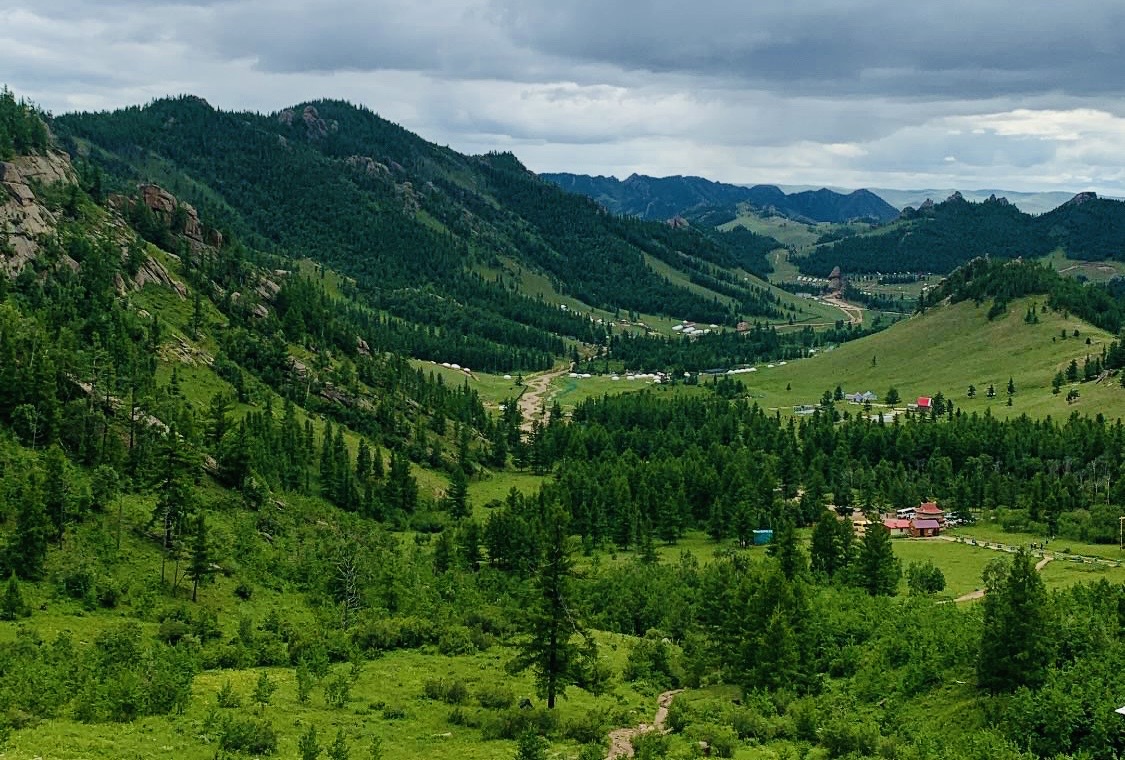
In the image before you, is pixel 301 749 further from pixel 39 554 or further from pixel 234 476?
pixel 234 476

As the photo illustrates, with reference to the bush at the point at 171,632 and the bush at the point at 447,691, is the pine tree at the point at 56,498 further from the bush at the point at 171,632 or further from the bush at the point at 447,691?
the bush at the point at 447,691

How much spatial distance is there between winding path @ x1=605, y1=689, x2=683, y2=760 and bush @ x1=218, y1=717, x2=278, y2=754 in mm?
20986

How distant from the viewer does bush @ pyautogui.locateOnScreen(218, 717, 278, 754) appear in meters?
55.8

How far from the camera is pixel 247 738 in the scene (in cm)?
5647

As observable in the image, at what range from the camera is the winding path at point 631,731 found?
2525 inches

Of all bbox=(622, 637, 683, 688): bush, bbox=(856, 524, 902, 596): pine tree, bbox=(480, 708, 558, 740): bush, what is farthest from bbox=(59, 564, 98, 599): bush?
bbox=(856, 524, 902, 596): pine tree

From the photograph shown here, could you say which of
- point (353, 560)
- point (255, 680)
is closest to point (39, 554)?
point (255, 680)

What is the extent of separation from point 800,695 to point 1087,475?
13000cm

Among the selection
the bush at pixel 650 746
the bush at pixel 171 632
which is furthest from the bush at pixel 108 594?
the bush at pixel 650 746

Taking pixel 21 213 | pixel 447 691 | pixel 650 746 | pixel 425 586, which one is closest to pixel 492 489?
pixel 425 586

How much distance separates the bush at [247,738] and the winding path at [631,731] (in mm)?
20986

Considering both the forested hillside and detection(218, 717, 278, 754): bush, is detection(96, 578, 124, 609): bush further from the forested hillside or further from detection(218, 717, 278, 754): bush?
detection(218, 717, 278, 754): bush

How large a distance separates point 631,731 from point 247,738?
2797 cm

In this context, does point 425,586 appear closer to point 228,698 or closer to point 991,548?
point 228,698
